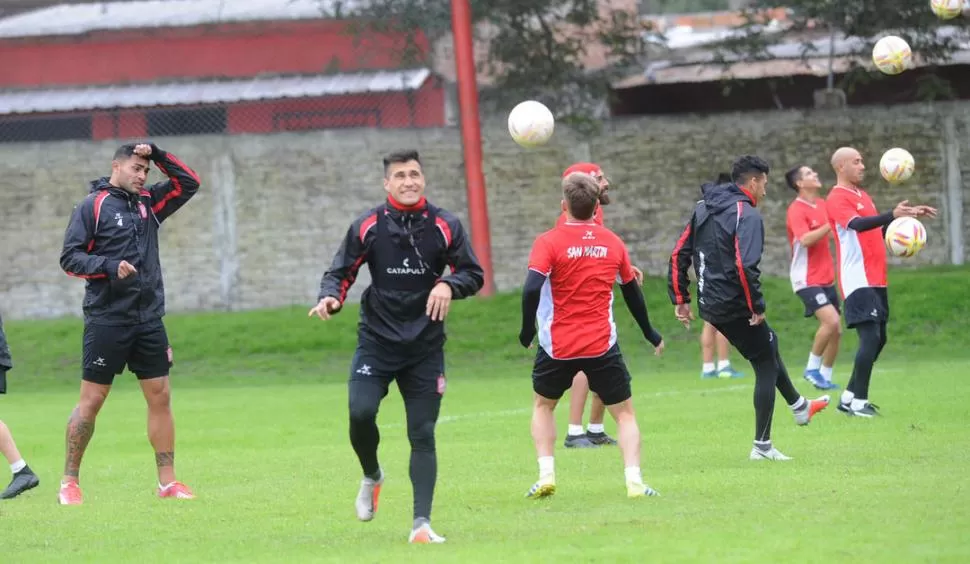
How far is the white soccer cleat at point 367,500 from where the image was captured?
8359mm

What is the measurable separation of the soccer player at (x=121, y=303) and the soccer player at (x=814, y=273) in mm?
7755

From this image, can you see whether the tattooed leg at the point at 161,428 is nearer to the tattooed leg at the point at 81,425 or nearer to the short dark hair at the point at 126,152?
the tattooed leg at the point at 81,425

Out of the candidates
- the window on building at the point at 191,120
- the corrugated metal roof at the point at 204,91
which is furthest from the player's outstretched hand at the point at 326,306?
the window on building at the point at 191,120

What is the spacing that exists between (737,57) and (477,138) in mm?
4813

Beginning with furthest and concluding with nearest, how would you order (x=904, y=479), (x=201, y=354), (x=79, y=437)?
(x=201, y=354), (x=79, y=437), (x=904, y=479)

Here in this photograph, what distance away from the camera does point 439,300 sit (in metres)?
7.88

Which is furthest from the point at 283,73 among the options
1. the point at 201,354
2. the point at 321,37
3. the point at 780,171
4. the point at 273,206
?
the point at 780,171

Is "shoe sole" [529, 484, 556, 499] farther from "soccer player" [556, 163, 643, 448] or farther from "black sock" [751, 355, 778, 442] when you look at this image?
"soccer player" [556, 163, 643, 448]

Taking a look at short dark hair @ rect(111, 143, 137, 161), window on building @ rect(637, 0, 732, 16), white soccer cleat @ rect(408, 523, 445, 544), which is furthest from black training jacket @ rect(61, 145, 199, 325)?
window on building @ rect(637, 0, 732, 16)

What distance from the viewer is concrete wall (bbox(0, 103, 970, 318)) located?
24484mm

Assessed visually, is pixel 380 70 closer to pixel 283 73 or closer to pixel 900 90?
pixel 283 73

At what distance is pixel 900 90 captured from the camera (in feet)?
90.7

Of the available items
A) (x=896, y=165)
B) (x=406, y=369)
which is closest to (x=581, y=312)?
(x=406, y=369)

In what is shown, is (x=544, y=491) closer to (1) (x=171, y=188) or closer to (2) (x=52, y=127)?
(1) (x=171, y=188)
